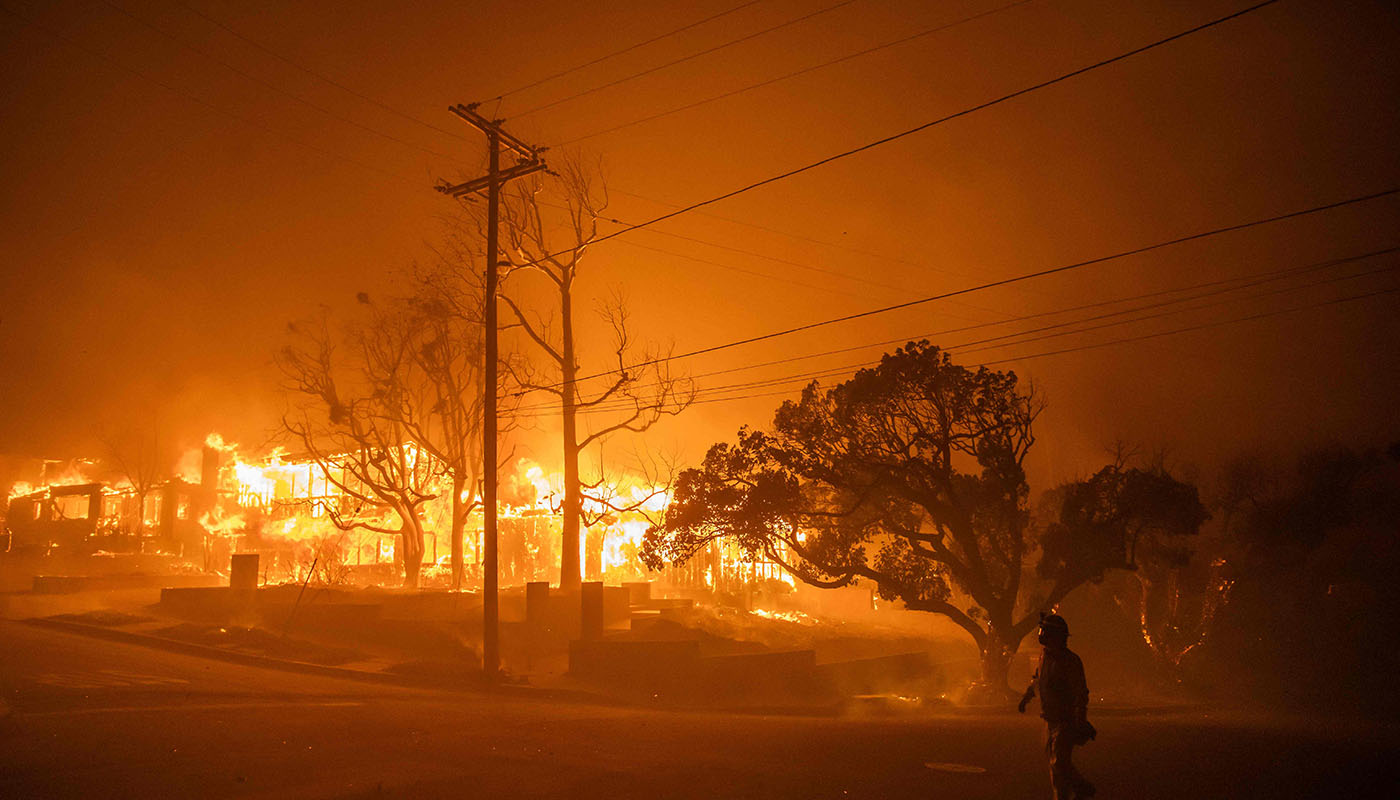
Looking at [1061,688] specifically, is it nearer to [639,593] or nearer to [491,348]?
[491,348]

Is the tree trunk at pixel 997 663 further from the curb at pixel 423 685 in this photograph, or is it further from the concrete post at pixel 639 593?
the concrete post at pixel 639 593

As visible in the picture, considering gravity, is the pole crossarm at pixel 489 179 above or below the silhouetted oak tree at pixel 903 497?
above

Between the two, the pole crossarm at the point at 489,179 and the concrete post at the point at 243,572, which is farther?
the concrete post at the point at 243,572

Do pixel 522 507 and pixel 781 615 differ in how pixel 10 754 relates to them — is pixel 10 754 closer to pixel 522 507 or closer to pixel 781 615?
pixel 781 615

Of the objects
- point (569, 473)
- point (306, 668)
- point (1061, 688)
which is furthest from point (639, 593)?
point (1061, 688)

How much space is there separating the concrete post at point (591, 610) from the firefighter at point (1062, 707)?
44.9 ft

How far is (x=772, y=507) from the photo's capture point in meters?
20.9

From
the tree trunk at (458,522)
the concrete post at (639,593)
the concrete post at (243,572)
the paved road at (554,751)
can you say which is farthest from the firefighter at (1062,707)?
the tree trunk at (458,522)

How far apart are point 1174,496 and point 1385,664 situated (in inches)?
452

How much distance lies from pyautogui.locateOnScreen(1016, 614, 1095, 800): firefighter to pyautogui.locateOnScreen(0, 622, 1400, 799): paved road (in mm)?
1264

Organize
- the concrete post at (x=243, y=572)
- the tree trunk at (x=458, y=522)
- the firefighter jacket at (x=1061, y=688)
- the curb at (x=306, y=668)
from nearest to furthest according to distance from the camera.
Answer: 1. the firefighter jacket at (x=1061, y=688)
2. the curb at (x=306, y=668)
3. the concrete post at (x=243, y=572)
4. the tree trunk at (x=458, y=522)

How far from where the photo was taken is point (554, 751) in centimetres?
1057

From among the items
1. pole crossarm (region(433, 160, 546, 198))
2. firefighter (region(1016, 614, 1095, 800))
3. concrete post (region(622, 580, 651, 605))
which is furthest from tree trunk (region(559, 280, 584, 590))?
firefighter (region(1016, 614, 1095, 800))

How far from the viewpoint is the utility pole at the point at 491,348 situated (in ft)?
61.0
